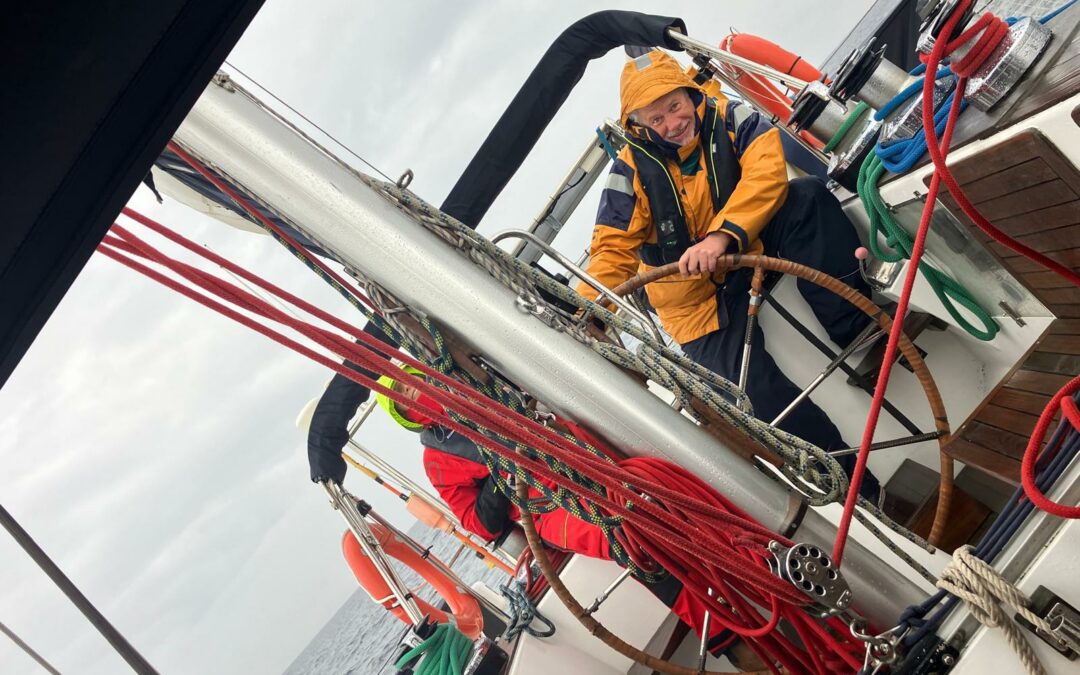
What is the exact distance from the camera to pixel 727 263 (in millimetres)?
2119

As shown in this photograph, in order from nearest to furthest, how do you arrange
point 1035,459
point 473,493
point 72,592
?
point 72,592, point 1035,459, point 473,493

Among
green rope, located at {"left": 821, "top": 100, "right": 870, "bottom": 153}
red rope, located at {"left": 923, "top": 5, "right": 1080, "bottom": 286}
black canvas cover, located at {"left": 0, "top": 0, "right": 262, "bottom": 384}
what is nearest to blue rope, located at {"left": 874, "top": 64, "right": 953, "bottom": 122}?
green rope, located at {"left": 821, "top": 100, "right": 870, "bottom": 153}

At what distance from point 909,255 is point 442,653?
2334 mm

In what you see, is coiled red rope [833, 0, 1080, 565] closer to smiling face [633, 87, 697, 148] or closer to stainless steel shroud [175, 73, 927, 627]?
stainless steel shroud [175, 73, 927, 627]

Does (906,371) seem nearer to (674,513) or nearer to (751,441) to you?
(751,441)

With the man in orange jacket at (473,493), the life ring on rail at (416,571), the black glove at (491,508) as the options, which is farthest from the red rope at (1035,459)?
the life ring on rail at (416,571)

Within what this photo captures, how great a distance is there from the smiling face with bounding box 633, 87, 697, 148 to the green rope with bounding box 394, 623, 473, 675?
2.29m

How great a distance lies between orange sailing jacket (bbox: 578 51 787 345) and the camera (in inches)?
98.0

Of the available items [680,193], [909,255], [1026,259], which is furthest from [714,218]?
[1026,259]

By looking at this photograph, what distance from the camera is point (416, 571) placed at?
10.2 ft

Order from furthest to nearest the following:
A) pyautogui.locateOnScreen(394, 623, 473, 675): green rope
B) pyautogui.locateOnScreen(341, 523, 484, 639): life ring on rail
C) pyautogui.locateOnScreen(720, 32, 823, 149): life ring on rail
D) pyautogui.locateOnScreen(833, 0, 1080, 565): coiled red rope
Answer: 1. pyautogui.locateOnScreen(720, 32, 823, 149): life ring on rail
2. pyautogui.locateOnScreen(341, 523, 484, 639): life ring on rail
3. pyautogui.locateOnScreen(394, 623, 473, 675): green rope
4. pyautogui.locateOnScreen(833, 0, 1080, 565): coiled red rope

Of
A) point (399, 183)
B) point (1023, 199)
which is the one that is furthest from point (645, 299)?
point (399, 183)

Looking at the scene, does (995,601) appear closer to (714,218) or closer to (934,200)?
(934,200)

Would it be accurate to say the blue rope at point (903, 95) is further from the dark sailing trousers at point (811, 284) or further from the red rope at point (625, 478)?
the red rope at point (625, 478)
